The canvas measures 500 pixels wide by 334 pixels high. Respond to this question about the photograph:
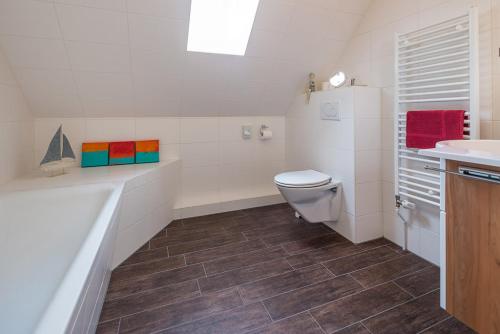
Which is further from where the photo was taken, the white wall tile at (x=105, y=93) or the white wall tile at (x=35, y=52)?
the white wall tile at (x=105, y=93)

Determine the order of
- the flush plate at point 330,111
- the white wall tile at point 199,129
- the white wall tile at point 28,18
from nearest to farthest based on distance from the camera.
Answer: the white wall tile at point 28,18, the flush plate at point 330,111, the white wall tile at point 199,129

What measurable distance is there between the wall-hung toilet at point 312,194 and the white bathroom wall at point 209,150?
2.94ft

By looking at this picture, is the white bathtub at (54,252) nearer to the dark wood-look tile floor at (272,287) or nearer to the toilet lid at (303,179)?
the dark wood-look tile floor at (272,287)

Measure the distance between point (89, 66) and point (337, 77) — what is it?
74.5 inches

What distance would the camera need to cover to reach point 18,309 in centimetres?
119

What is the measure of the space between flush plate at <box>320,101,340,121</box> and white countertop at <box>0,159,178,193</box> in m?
1.48

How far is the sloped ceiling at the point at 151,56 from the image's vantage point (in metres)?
1.78

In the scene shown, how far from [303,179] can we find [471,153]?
1249 mm

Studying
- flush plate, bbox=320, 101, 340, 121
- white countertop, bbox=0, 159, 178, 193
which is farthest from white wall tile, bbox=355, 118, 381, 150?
white countertop, bbox=0, 159, 178, 193

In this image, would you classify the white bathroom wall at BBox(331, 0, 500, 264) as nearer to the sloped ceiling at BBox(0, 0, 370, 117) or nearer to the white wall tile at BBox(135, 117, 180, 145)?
the sloped ceiling at BBox(0, 0, 370, 117)

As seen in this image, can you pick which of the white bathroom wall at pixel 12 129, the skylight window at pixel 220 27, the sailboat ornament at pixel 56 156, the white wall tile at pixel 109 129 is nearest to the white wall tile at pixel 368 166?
the skylight window at pixel 220 27

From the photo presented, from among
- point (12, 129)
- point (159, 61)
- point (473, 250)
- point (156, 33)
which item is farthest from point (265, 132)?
point (473, 250)

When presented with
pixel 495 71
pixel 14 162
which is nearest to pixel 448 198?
pixel 495 71

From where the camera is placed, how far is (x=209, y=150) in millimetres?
2895
